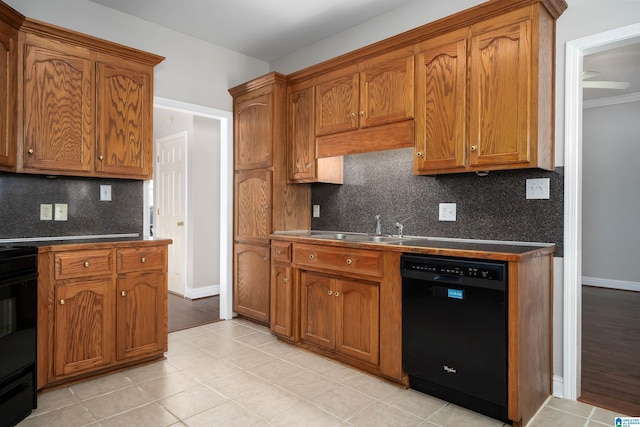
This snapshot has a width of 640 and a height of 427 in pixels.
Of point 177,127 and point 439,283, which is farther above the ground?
point 177,127

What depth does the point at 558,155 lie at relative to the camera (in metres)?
2.38

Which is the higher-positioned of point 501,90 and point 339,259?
point 501,90

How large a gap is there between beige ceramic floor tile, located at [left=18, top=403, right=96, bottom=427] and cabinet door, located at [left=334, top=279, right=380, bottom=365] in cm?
162

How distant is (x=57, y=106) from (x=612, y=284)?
7.10m

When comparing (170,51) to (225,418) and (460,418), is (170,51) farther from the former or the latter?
(460,418)

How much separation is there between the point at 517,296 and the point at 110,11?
3762 mm

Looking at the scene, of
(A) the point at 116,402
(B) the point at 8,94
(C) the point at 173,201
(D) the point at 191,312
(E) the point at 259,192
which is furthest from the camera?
(C) the point at 173,201

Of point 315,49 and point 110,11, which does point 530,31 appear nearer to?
point 315,49

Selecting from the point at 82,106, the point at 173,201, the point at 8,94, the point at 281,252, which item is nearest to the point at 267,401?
the point at 281,252

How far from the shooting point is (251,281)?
3.85m

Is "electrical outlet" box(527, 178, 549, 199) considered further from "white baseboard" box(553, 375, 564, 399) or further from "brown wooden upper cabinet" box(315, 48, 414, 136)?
"white baseboard" box(553, 375, 564, 399)

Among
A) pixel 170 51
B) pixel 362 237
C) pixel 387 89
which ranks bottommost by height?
pixel 362 237

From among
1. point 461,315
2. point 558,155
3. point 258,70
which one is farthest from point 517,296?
point 258,70

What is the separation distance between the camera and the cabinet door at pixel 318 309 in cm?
290
